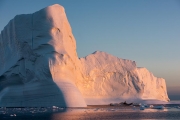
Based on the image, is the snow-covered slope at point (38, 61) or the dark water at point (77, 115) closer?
the dark water at point (77, 115)

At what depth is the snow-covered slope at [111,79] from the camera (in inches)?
1245

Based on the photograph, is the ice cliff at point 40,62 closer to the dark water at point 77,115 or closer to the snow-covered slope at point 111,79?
the dark water at point 77,115

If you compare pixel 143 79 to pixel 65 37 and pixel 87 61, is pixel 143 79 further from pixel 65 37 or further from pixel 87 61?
pixel 65 37

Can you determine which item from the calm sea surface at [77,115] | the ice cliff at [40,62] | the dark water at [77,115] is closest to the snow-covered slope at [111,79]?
the ice cliff at [40,62]

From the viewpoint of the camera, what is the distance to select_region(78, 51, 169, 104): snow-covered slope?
3162 centimetres

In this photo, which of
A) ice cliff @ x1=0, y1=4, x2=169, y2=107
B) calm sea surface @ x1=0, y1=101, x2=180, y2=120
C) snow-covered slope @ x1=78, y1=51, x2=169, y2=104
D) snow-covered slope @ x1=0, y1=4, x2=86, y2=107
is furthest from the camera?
snow-covered slope @ x1=78, y1=51, x2=169, y2=104

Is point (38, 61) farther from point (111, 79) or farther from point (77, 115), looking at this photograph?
point (111, 79)

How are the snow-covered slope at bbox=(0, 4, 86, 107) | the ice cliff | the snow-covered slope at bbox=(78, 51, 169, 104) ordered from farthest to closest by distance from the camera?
1. the snow-covered slope at bbox=(78, 51, 169, 104)
2. the snow-covered slope at bbox=(0, 4, 86, 107)
3. the ice cliff

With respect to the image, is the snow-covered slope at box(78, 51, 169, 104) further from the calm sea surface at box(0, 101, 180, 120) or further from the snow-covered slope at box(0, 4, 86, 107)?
the calm sea surface at box(0, 101, 180, 120)

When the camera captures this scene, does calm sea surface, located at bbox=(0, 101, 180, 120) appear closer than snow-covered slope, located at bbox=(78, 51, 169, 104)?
Yes

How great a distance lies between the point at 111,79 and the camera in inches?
Result: 1297

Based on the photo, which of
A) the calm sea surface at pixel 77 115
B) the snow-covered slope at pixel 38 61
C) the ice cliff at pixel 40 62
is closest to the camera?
the calm sea surface at pixel 77 115

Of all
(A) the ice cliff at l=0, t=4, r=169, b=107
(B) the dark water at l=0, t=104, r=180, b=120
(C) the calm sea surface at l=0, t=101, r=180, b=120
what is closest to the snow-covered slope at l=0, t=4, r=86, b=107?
(A) the ice cliff at l=0, t=4, r=169, b=107

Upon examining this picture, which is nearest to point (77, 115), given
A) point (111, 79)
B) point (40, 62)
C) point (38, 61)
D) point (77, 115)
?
point (77, 115)
